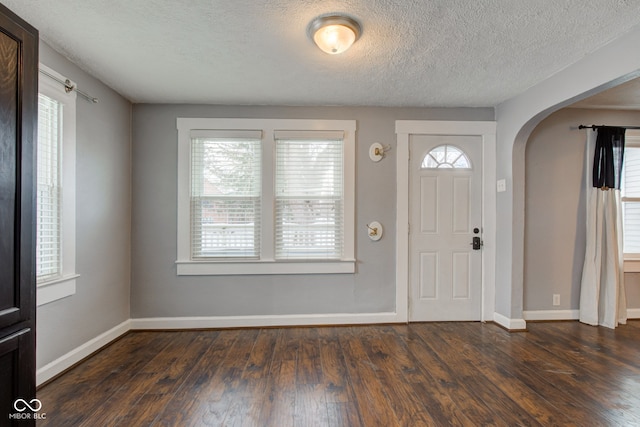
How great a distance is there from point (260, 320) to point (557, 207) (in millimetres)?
3642

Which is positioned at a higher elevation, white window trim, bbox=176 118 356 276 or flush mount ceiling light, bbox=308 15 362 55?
flush mount ceiling light, bbox=308 15 362 55

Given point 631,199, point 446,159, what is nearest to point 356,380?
point 446,159

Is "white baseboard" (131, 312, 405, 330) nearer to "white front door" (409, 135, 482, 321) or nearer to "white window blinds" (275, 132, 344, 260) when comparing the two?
"white front door" (409, 135, 482, 321)

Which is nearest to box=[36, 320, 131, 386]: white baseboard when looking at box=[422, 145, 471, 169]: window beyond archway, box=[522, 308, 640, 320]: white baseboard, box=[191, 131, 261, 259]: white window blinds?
box=[191, 131, 261, 259]: white window blinds

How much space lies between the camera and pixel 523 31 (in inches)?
78.3

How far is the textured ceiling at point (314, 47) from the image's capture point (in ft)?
5.83

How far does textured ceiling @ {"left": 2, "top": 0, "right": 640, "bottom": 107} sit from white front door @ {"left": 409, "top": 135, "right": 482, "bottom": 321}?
0.65 metres

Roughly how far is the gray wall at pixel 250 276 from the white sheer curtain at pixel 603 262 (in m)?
1.58

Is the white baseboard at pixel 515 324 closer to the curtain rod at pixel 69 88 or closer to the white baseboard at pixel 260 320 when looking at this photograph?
the white baseboard at pixel 260 320

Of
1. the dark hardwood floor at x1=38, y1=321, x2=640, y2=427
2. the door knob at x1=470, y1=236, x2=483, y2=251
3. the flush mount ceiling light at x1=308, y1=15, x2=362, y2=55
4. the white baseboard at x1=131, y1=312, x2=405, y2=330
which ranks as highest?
the flush mount ceiling light at x1=308, y1=15, x2=362, y2=55

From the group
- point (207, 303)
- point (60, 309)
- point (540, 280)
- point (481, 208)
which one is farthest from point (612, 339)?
point (60, 309)

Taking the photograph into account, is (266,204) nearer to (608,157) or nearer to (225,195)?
(225,195)

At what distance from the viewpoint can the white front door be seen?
3465 millimetres

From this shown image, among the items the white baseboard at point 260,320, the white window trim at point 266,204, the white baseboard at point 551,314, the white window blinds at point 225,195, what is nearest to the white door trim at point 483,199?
the white baseboard at point 260,320
